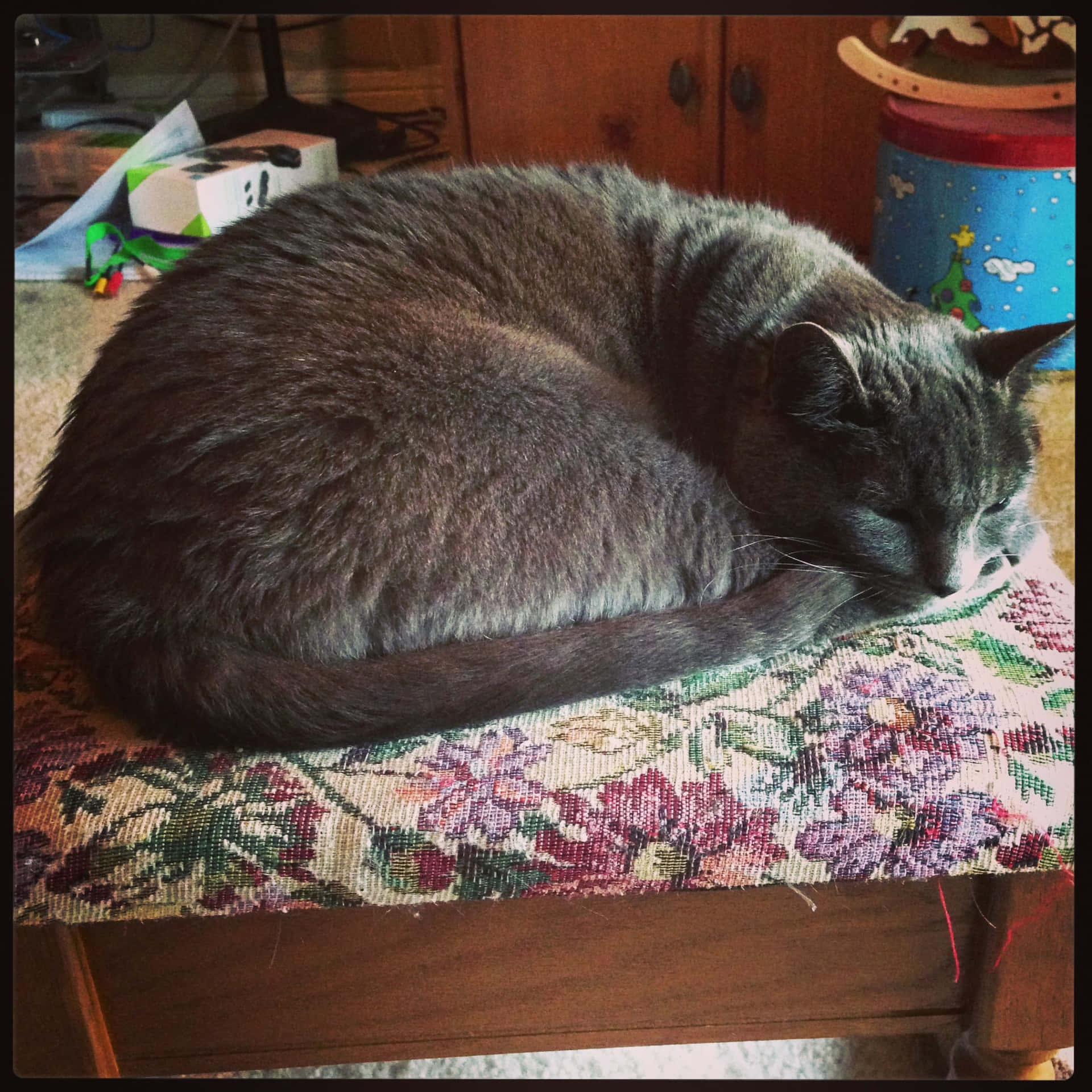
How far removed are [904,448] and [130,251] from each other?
1736mm

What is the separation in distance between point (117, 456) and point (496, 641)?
348mm

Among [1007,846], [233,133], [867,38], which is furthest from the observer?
[233,133]

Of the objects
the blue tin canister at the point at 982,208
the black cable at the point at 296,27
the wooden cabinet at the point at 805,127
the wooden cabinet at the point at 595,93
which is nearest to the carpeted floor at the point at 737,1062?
the blue tin canister at the point at 982,208

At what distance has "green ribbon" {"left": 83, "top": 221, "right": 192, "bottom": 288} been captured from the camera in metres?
2.10

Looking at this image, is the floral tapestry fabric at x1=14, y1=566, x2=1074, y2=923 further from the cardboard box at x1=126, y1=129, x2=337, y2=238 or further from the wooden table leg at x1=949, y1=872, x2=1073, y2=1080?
the cardboard box at x1=126, y1=129, x2=337, y2=238

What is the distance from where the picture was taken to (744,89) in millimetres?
1972

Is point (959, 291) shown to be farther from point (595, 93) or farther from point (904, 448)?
point (904, 448)

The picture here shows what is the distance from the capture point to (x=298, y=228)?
105 cm

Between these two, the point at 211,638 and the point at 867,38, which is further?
the point at 867,38

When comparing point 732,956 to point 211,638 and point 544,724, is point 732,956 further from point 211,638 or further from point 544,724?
point 211,638

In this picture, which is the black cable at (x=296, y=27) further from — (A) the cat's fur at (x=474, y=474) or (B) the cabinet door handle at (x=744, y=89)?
(A) the cat's fur at (x=474, y=474)

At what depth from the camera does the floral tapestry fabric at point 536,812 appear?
785mm

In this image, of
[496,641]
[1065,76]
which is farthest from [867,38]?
[496,641]

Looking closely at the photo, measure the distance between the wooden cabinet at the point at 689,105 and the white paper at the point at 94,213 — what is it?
2.15 feet
